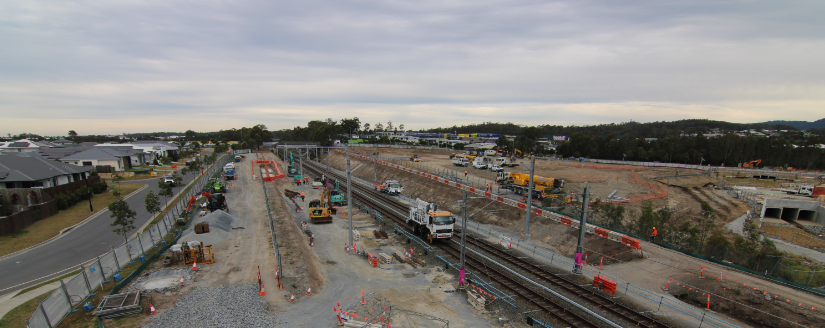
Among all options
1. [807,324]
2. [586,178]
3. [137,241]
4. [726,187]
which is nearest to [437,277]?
[807,324]

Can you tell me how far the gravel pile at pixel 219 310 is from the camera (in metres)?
15.0

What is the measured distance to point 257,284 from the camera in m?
19.3

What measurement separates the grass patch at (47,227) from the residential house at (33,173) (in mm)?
4718

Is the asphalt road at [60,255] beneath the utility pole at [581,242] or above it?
beneath

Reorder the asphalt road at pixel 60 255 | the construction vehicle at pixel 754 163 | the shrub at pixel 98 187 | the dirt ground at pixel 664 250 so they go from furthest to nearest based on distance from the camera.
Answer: the construction vehicle at pixel 754 163 < the shrub at pixel 98 187 < the asphalt road at pixel 60 255 < the dirt ground at pixel 664 250

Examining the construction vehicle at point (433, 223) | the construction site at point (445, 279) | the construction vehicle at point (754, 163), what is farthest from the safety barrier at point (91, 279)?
the construction vehicle at point (754, 163)

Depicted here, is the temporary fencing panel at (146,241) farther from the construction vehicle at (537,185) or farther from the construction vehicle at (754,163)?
the construction vehicle at (754,163)

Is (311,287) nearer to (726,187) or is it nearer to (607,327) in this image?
(607,327)

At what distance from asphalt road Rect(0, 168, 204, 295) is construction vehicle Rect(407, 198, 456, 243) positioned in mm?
24233

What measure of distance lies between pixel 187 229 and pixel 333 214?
14395 millimetres

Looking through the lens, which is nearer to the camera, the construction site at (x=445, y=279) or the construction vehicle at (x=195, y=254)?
the construction site at (x=445, y=279)

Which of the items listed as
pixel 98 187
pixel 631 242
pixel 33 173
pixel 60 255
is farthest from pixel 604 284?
pixel 98 187

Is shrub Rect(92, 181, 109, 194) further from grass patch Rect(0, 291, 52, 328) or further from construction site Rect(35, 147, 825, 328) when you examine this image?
grass patch Rect(0, 291, 52, 328)

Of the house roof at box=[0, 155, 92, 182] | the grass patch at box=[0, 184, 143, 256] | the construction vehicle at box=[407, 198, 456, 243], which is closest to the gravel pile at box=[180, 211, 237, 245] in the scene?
the grass patch at box=[0, 184, 143, 256]
